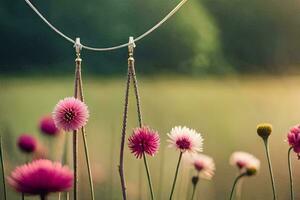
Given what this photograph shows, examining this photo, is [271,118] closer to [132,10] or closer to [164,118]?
[164,118]

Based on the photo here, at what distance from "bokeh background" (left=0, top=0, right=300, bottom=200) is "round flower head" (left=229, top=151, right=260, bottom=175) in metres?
0.05

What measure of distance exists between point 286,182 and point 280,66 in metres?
0.20

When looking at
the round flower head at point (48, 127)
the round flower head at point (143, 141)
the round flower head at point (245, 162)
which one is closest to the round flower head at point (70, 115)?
the round flower head at point (143, 141)

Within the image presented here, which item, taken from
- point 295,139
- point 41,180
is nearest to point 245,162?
point 295,139

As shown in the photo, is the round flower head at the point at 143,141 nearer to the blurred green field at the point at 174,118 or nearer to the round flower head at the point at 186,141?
the round flower head at the point at 186,141

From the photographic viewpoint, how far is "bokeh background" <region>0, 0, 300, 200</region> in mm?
957

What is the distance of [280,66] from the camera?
986 mm

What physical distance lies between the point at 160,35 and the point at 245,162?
0.86 feet

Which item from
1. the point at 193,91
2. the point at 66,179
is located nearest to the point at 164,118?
the point at 193,91

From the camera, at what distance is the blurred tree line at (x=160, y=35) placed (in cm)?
97

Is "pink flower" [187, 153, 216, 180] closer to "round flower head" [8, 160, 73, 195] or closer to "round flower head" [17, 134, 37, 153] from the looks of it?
"round flower head" [17, 134, 37, 153]

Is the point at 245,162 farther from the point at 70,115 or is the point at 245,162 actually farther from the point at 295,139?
the point at 70,115

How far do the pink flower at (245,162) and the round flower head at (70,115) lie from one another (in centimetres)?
30

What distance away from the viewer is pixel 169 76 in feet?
3.23
